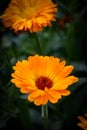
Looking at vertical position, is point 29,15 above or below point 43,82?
above

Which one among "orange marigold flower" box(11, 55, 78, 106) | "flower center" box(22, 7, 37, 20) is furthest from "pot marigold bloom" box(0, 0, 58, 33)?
"orange marigold flower" box(11, 55, 78, 106)

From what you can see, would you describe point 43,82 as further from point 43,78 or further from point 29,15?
point 29,15

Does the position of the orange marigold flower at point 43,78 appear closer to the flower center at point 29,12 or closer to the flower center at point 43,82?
the flower center at point 43,82

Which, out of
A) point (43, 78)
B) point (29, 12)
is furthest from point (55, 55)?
point (43, 78)

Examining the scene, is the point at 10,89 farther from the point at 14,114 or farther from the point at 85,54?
the point at 85,54

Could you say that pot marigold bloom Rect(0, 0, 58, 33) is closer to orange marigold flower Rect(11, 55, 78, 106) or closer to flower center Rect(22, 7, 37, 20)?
flower center Rect(22, 7, 37, 20)

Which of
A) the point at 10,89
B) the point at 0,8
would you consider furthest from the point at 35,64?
the point at 0,8

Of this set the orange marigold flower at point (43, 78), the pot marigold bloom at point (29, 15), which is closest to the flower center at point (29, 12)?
the pot marigold bloom at point (29, 15)
